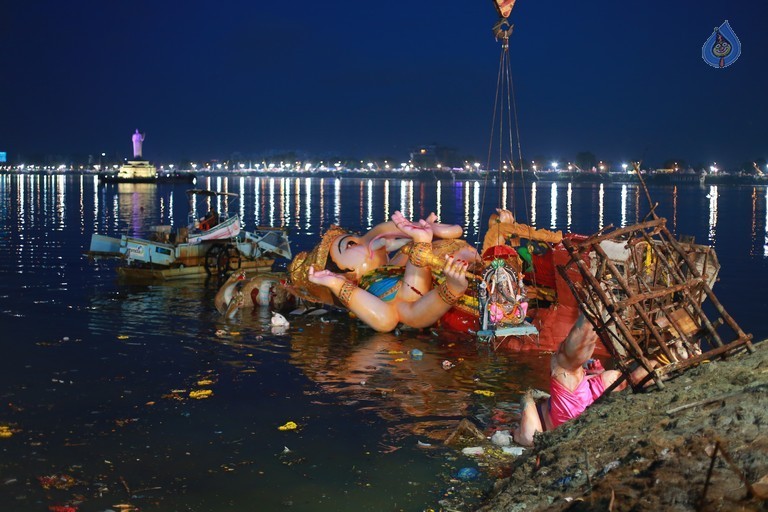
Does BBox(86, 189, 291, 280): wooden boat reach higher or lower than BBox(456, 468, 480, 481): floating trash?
higher

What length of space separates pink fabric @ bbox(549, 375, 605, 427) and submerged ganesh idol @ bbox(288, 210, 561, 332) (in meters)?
4.42

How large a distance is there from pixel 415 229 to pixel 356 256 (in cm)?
181

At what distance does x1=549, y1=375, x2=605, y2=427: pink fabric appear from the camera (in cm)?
705

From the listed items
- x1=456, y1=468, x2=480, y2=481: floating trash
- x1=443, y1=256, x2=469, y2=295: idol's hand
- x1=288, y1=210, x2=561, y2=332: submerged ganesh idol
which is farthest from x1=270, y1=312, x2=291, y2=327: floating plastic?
x1=456, y1=468, x2=480, y2=481: floating trash

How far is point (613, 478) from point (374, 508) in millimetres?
2452

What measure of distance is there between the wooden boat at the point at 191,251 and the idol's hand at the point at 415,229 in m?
8.37

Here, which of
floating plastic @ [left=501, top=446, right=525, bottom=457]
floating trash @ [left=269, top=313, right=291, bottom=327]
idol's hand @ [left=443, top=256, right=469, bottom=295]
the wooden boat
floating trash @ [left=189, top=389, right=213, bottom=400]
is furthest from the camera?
the wooden boat

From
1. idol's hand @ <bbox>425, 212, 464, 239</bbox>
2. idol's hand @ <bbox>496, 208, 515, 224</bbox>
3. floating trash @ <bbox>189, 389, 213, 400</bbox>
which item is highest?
idol's hand @ <bbox>496, 208, 515, 224</bbox>

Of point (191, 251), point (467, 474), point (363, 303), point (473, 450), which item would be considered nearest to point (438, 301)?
point (363, 303)

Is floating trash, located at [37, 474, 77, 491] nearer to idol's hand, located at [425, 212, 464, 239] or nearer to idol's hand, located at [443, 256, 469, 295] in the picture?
idol's hand, located at [443, 256, 469, 295]

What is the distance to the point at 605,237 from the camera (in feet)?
20.6

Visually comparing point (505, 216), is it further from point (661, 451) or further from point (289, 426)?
point (661, 451)

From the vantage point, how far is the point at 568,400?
7.07 metres

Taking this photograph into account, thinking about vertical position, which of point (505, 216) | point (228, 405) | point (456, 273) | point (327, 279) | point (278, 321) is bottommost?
point (228, 405)
